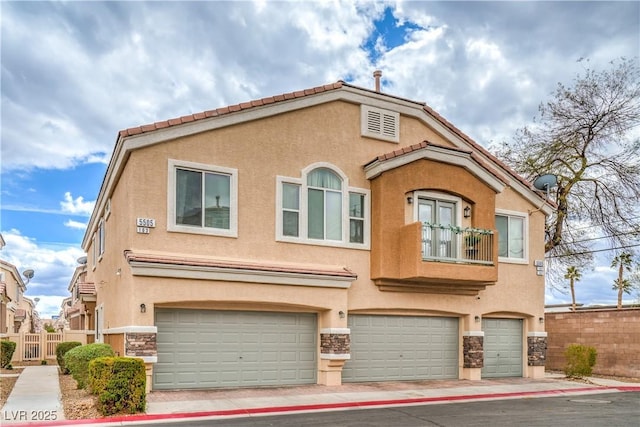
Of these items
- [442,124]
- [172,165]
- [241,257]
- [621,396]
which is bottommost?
[621,396]

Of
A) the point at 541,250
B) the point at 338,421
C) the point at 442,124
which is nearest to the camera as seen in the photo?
the point at 338,421

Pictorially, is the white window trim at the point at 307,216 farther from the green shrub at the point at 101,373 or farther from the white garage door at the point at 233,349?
the green shrub at the point at 101,373

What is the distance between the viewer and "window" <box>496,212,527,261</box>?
2098cm

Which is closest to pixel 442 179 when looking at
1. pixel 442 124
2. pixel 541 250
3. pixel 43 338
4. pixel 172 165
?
pixel 442 124

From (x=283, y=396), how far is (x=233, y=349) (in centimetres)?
206

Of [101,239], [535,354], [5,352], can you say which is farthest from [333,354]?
[5,352]

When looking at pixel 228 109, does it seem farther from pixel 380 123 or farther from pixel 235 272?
pixel 380 123

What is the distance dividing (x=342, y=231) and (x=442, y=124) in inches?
216

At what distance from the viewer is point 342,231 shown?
59.1 ft

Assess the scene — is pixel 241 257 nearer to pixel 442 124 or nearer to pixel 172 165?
pixel 172 165

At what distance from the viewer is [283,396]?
14.9 meters

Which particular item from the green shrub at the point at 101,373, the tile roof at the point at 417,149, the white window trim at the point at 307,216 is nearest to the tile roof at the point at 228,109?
the white window trim at the point at 307,216

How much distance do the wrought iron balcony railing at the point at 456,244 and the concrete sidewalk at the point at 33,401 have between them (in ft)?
33.8

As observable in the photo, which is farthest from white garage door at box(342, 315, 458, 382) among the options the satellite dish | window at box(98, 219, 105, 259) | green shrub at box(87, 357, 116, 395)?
window at box(98, 219, 105, 259)
